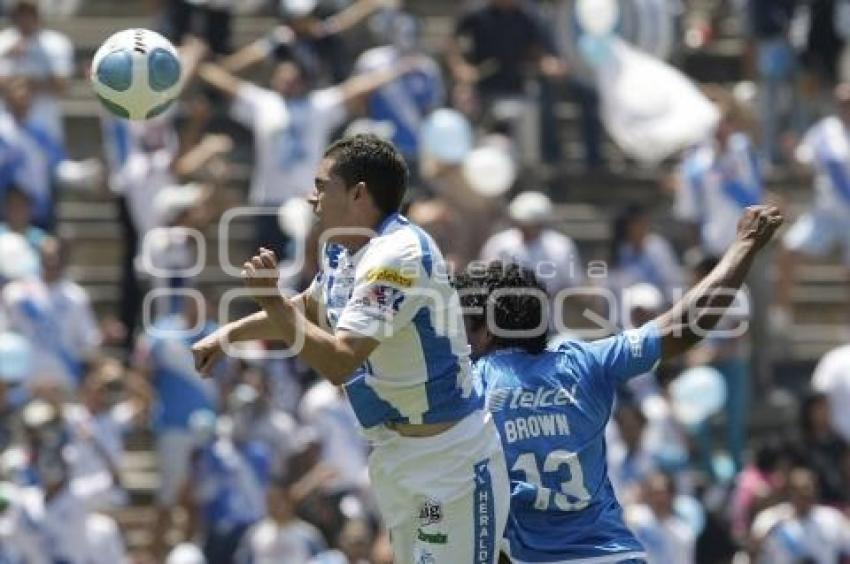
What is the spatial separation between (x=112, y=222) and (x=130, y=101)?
29.6ft

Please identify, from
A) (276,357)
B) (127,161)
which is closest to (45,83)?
(127,161)

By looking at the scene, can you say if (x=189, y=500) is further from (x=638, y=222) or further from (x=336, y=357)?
(x=336, y=357)

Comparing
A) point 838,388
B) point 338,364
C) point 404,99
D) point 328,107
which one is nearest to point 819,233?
point 838,388

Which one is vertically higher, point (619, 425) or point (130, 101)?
point (130, 101)

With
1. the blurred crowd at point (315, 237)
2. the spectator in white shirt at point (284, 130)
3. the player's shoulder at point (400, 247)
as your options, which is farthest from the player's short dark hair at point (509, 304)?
the spectator in white shirt at point (284, 130)

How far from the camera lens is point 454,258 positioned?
707 inches

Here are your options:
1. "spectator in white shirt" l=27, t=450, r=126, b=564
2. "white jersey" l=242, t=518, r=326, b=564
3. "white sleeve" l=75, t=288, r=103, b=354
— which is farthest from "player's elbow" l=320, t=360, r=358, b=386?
"white sleeve" l=75, t=288, r=103, b=354

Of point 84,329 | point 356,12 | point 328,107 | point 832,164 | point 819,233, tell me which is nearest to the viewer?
point 84,329

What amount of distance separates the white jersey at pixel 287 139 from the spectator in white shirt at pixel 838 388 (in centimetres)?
381

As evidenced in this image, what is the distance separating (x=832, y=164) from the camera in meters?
20.1

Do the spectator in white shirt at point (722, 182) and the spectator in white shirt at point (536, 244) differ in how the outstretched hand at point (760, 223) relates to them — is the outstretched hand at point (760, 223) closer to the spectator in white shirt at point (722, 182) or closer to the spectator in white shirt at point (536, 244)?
the spectator in white shirt at point (536, 244)

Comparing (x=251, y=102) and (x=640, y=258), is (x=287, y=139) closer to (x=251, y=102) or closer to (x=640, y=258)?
(x=251, y=102)

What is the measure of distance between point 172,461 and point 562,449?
7.12m

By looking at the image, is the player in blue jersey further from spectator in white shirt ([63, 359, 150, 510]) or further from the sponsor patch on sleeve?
spectator in white shirt ([63, 359, 150, 510])
